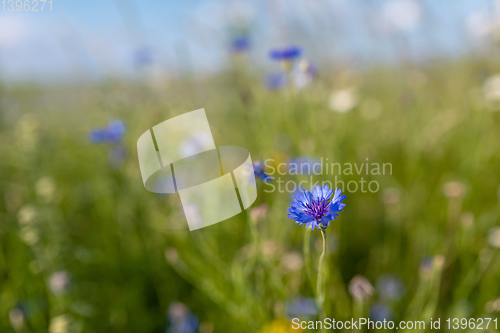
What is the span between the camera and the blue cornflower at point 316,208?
0.68 meters

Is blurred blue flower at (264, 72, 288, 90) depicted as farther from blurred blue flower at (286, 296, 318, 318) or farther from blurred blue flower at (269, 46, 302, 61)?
blurred blue flower at (286, 296, 318, 318)

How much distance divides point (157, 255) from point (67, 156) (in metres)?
1.07

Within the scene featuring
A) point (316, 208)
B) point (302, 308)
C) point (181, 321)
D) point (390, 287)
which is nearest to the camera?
point (316, 208)

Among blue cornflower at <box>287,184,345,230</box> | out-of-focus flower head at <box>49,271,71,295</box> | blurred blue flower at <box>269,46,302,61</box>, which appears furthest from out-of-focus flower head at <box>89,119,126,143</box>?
blue cornflower at <box>287,184,345,230</box>

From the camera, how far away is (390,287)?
52.7 inches

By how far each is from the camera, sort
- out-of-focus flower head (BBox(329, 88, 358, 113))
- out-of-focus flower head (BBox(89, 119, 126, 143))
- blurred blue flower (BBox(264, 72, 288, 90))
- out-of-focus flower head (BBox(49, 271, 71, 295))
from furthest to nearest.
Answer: out-of-focus flower head (BBox(329, 88, 358, 113))
blurred blue flower (BBox(264, 72, 288, 90))
out-of-focus flower head (BBox(89, 119, 126, 143))
out-of-focus flower head (BBox(49, 271, 71, 295))

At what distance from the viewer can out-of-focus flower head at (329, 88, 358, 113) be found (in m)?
1.89

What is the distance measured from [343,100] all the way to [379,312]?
100cm

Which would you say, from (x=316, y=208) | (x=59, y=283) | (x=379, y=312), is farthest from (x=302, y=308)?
(x=59, y=283)

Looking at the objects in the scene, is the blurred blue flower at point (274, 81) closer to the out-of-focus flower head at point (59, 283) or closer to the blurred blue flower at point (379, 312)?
the blurred blue flower at point (379, 312)

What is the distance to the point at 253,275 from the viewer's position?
53.5 inches

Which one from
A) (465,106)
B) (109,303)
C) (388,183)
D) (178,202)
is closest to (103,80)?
(178,202)

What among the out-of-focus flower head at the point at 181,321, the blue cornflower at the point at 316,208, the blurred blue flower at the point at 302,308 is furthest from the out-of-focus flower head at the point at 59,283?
the blue cornflower at the point at 316,208

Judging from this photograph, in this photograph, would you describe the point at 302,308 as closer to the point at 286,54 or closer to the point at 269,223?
the point at 269,223
